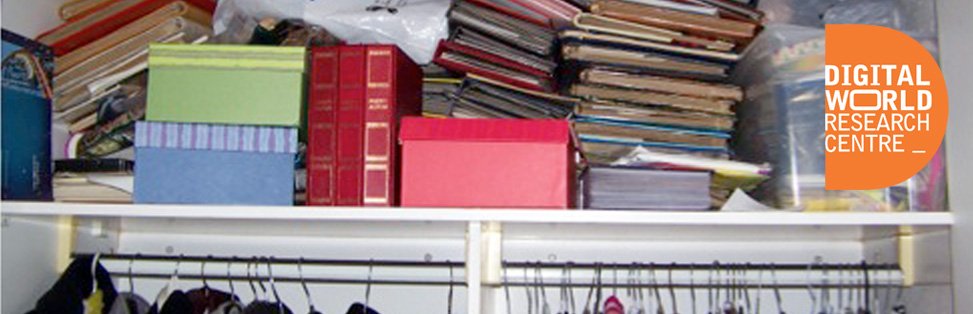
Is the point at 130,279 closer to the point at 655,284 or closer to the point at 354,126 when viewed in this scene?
the point at 354,126

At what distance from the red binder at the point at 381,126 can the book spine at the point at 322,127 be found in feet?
0.17

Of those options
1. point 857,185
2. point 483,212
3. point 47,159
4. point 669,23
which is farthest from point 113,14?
point 857,185

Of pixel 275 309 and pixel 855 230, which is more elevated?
pixel 855 230

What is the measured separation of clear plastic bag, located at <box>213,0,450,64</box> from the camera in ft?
4.40

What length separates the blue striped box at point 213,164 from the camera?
1222mm

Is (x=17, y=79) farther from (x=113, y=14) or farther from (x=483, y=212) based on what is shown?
(x=483, y=212)

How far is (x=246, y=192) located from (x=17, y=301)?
436 millimetres

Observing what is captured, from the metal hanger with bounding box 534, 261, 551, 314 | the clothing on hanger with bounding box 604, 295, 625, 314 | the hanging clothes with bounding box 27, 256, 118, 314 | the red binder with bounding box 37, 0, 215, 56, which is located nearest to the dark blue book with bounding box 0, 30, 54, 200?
the red binder with bounding box 37, 0, 215, 56

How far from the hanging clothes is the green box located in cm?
32

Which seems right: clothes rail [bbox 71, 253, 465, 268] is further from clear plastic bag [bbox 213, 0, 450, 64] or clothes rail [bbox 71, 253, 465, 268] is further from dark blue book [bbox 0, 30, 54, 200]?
clear plastic bag [bbox 213, 0, 450, 64]

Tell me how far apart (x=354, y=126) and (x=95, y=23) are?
0.53 metres

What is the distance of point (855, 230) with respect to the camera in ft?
4.56

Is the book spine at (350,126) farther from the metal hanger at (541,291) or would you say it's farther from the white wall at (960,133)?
the white wall at (960,133)

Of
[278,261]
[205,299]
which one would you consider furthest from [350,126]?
[205,299]
